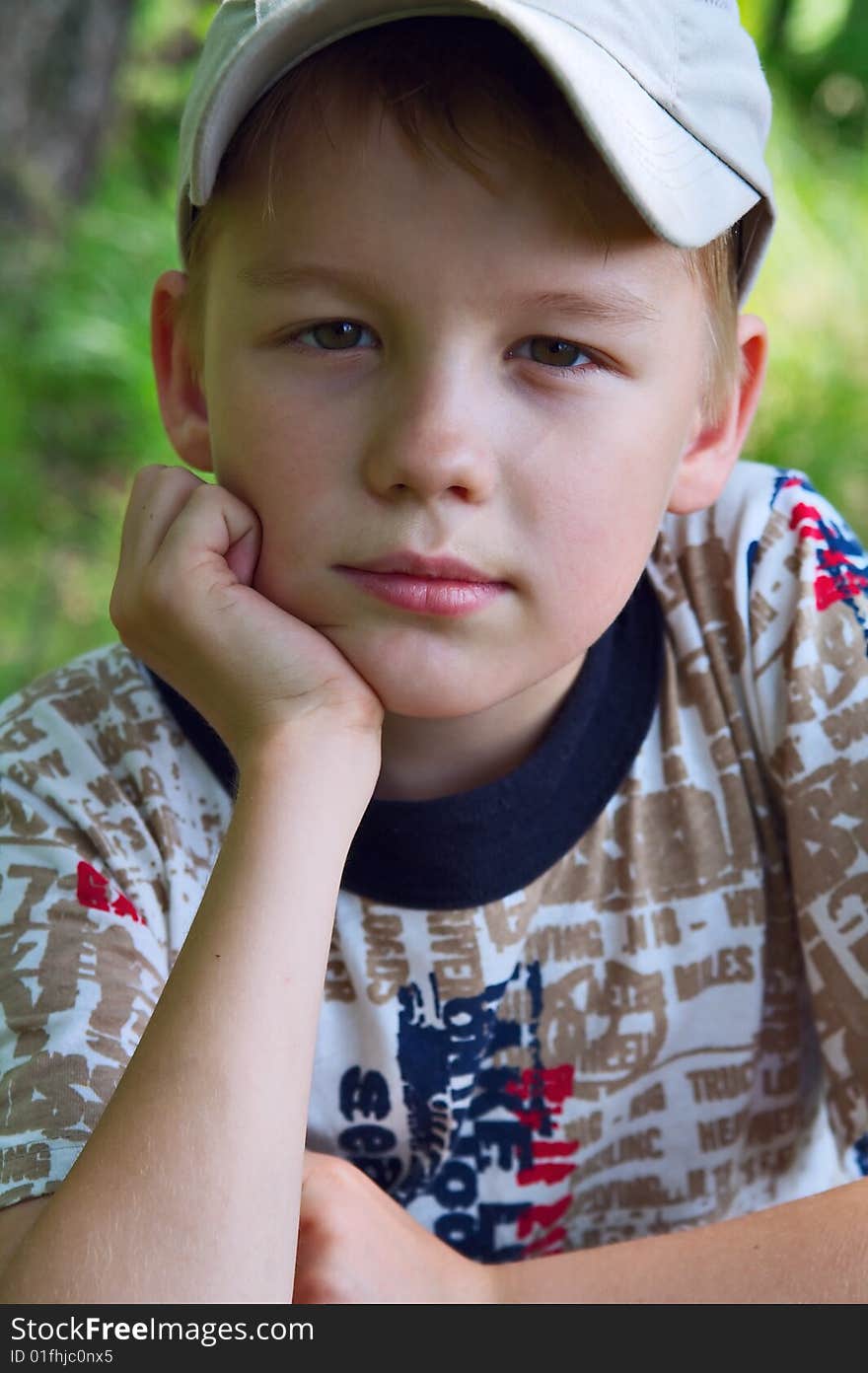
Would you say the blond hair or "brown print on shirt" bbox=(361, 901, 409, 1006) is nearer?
the blond hair

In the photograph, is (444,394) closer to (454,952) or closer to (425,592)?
(425,592)

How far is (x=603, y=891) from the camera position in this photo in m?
1.89

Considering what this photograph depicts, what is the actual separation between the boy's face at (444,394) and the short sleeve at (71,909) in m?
0.31

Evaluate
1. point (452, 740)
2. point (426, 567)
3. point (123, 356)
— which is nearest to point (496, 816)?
point (452, 740)

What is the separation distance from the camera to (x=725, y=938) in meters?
1.90

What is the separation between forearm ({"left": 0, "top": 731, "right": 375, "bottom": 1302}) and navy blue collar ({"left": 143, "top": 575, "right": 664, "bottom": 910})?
0.31 metres

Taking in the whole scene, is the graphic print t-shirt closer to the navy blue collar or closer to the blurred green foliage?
the navy blue collar

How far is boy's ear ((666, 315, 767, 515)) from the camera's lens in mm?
1833

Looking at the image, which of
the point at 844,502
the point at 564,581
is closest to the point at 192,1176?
the point at 564,581

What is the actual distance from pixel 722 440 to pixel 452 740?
49 centimetres

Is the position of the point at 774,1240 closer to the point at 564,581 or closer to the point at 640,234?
the point at 564,581

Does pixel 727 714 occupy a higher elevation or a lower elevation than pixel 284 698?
higher

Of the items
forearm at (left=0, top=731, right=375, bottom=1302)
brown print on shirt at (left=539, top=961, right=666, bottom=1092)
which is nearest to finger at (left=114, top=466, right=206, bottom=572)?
forearm at (left=0, top=731, right=375, bottom=1302)

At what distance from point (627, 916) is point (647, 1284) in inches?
18.2
